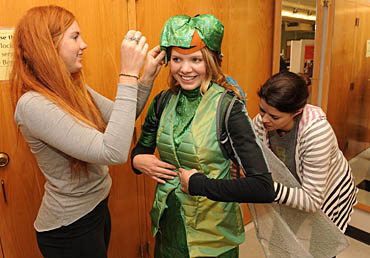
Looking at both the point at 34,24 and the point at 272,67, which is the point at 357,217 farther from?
the point at 34,24

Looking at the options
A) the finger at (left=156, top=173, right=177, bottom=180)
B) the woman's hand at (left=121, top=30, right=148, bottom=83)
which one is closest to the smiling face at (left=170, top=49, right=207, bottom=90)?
the woman's hand at (left=121, top=30, right=148, bottom=83)

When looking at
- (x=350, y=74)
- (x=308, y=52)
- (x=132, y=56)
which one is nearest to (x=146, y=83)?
(x=132, y=56)

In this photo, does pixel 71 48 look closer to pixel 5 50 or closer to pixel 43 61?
pixel 43 61

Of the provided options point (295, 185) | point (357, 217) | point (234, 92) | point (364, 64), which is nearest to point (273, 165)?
point (295, 185)

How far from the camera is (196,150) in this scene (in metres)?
1.08

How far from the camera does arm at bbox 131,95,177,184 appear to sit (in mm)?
1179

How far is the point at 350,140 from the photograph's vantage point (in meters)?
3.45

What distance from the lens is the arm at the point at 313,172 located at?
4.15 ft

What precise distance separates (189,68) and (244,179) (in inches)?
17.1

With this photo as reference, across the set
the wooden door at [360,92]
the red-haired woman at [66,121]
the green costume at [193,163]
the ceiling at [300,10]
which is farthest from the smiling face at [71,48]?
the wooden door at [360,92]

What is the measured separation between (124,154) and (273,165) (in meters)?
0.68

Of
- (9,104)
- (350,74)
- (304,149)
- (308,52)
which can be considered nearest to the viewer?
(304,149)

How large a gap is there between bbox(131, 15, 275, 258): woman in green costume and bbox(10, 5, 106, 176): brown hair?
32 centimetres

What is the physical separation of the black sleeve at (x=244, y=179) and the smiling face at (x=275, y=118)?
0.34 meters
